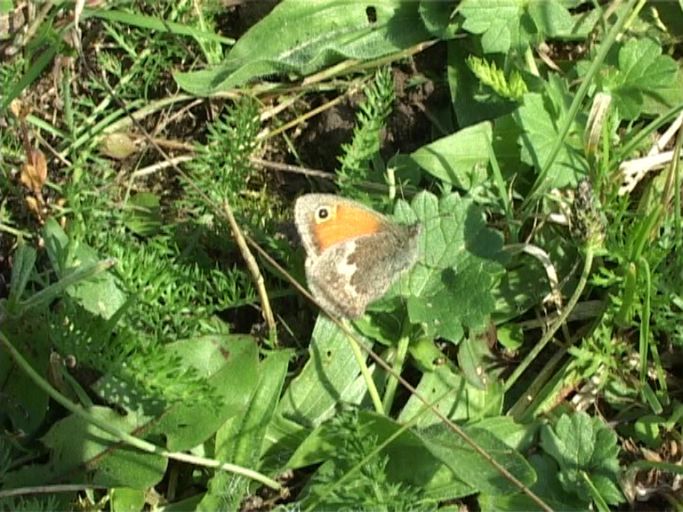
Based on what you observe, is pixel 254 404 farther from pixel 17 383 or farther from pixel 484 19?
pixel 484 19

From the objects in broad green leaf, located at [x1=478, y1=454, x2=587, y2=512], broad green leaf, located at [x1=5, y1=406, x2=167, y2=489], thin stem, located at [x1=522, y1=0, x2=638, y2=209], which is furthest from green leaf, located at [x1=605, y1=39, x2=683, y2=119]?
broad green leaf, located at [x1=5, y1=406, x2=167, y2=489]

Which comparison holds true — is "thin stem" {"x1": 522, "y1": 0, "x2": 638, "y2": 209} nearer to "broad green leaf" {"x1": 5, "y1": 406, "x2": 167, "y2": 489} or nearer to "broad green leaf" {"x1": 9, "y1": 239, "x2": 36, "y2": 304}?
"broad green leaf" {"x1": 5, "y1": 406, "x2": 167, "y2": 489}

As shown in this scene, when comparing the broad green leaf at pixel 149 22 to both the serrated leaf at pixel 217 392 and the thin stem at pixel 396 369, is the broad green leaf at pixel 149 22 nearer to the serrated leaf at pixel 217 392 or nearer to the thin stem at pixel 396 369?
the serrated leaf at pixel 217 392

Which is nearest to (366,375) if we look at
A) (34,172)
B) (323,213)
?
(323,213)

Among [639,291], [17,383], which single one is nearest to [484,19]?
[639,291]

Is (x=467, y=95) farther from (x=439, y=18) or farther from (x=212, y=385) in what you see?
(x=212, y=385)

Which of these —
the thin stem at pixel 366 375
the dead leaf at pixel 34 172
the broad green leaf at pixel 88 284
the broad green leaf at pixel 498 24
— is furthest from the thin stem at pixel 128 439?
the broad green leaf at pixel 498 24
